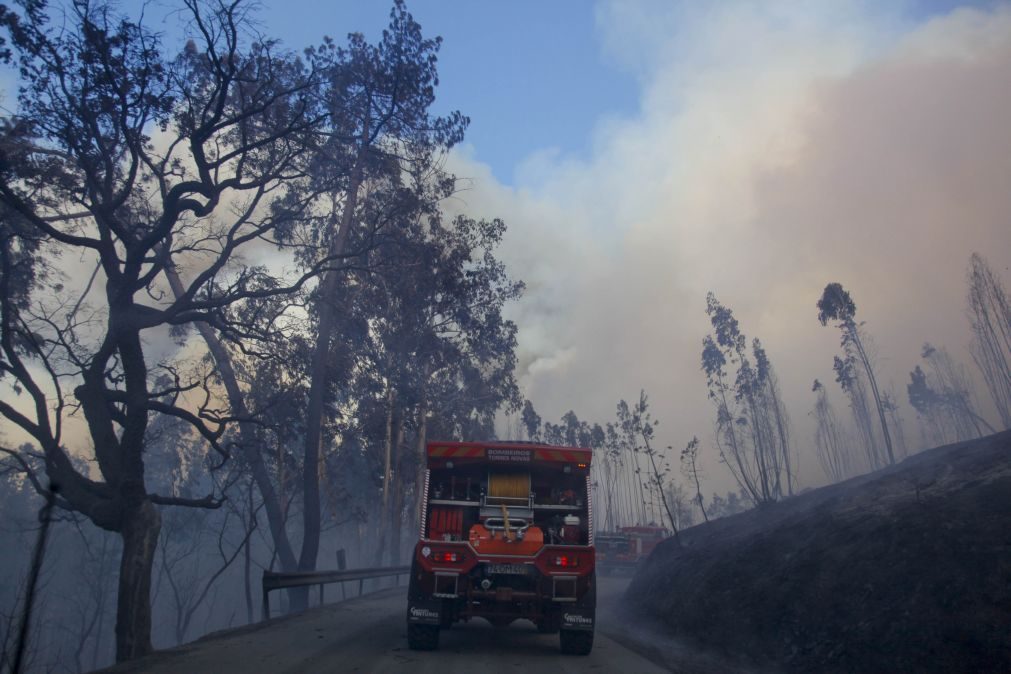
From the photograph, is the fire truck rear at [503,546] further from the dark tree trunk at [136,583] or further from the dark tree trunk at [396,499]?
the dark tree trunk at [396,499]

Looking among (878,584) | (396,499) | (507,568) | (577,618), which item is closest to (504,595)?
(507,568)

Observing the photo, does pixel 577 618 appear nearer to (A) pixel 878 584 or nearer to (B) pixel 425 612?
(B) pixel 425 612

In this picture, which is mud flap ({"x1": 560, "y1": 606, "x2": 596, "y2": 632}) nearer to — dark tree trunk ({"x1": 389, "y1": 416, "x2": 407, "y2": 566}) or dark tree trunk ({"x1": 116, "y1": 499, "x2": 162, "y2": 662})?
dark tree trunk ({"x1": 116, "y1": 499, "x2": 162, "y2": 662})

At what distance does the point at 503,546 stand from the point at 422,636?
1.71 metres

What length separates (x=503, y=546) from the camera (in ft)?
29.5

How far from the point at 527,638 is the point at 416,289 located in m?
10.9

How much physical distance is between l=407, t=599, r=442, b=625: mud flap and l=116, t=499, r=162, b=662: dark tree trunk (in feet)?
14.8

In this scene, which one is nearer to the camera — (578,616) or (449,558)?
(578,616)

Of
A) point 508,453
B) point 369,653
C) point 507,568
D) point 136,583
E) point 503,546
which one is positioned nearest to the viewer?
point 369,653

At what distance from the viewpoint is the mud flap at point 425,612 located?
866 cm

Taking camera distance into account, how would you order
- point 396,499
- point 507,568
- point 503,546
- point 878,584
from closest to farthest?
point 878,584 < point 507,568 < point 503,546 < point 396,499

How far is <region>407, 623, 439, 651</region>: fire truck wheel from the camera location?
883 cm

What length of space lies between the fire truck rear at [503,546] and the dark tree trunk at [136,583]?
4.70m

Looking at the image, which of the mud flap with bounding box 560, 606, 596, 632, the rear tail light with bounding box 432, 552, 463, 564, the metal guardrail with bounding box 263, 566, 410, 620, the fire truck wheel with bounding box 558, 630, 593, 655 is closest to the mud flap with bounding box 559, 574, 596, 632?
the mud flap with bounding box 560, 606, 596, 632
